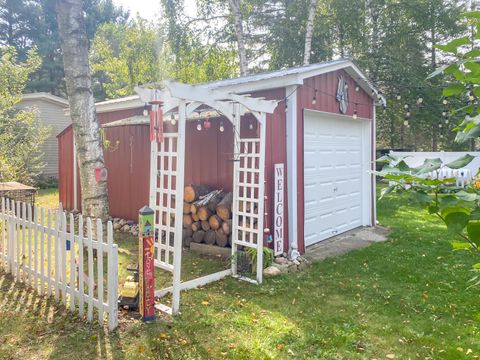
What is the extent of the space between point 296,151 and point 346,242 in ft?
6.29

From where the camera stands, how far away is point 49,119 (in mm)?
15703

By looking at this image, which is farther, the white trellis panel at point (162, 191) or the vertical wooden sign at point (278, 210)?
the vertical wooden sign at point (278, 210)

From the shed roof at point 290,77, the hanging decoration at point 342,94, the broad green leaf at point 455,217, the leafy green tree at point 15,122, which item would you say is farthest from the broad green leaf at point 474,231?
the leafy green tree at point 15,122

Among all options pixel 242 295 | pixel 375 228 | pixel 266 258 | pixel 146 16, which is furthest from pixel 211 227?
pixel 146 16

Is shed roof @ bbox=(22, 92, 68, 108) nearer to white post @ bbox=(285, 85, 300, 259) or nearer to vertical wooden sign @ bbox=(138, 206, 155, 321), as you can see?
white post @ bbox=(285, 85, 300, 259)

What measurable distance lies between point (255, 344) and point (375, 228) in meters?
4.96

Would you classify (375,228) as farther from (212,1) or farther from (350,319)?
(212,1)

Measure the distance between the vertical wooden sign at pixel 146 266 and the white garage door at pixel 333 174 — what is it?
300 centimetres

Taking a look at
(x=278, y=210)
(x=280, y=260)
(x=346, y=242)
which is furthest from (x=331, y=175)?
(x=280, y=260)

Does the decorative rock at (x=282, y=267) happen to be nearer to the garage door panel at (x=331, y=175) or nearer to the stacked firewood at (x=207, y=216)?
the stacked firewood at (x=207, y=216)

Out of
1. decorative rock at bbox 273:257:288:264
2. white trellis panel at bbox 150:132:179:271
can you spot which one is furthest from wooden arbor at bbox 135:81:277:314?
decorative rock at bbox 273:257:288:264

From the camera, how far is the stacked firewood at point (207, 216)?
5.21 meters

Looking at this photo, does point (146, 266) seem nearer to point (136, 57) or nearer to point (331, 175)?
point (331, 175)

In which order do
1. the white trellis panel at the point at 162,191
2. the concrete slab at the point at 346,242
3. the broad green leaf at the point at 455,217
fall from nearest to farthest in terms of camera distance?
1. the broad green leaf at the point at 455,217
2. the white trellis panel at the point at 162,191
3. the concrete slab at the point at 346,242
